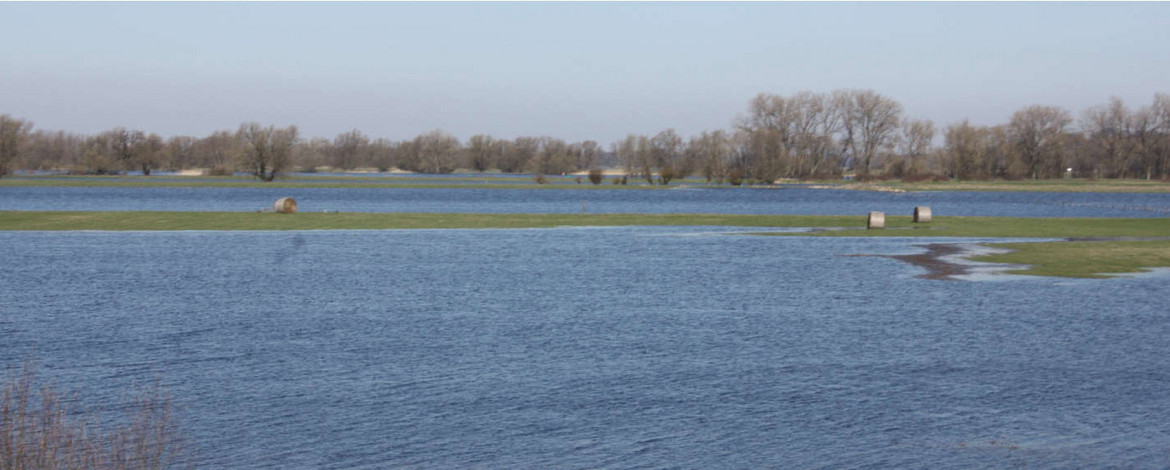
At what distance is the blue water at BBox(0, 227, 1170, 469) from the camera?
12594 mm

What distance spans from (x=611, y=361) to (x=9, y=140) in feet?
482

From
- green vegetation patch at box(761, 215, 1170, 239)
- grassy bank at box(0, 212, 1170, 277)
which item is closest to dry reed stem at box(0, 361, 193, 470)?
grassy bank at box(0, 212, 1170, 277)

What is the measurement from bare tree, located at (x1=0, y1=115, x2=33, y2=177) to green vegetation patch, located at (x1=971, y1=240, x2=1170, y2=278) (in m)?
136

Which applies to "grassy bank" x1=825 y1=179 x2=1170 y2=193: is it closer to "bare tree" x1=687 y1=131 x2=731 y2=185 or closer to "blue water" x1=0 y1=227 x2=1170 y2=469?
"bare tree" x1=687 y1=131 x2=731 y2=185

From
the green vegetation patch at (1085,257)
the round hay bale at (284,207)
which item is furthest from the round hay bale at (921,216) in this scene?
the round hay bale at (284,207)

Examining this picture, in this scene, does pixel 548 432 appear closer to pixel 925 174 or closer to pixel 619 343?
pixel 619 343

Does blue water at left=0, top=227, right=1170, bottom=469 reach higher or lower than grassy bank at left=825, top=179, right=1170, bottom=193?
higher

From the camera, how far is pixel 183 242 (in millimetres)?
42094

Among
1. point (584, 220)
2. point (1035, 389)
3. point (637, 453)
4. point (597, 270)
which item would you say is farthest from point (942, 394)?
point (584, 220)

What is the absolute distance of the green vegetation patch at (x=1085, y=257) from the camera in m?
31.5

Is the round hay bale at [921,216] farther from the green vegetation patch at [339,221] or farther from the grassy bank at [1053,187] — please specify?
the grassy bank at [1053,187]

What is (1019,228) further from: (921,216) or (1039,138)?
(1039,138)

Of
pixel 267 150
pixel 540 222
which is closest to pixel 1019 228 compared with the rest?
pixel 540 222

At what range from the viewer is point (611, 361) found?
1752cm
